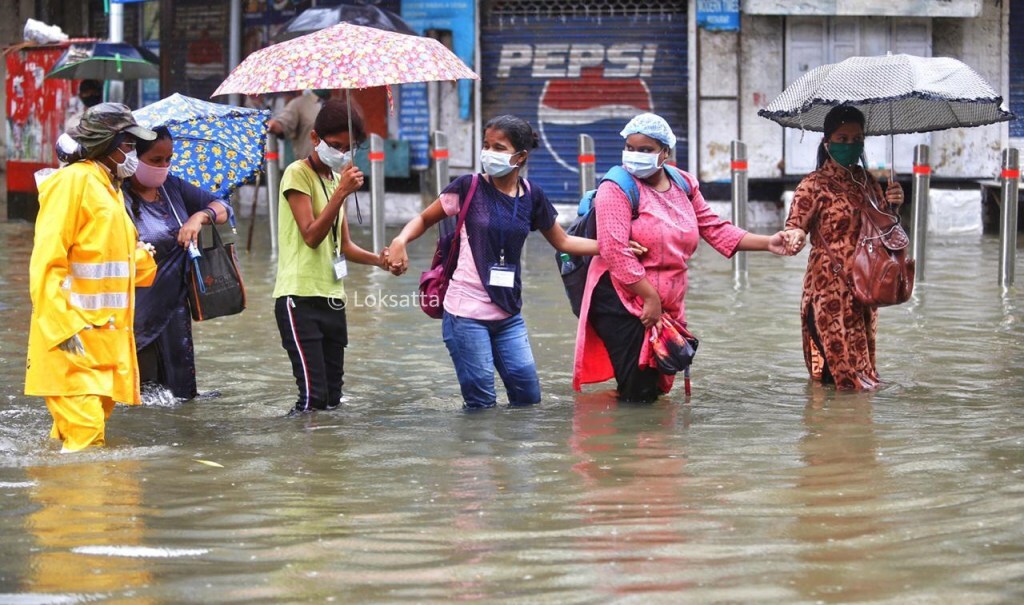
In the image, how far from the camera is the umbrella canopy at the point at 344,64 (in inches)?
291

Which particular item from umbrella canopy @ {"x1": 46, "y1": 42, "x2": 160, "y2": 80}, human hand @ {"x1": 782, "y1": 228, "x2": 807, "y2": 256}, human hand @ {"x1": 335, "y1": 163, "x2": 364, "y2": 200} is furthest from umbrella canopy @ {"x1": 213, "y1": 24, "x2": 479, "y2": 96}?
umbrella canopy @ {"x1": 46, "y1": 42, "x2": 160, "y2": 80}

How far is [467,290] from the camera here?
7.50 meters

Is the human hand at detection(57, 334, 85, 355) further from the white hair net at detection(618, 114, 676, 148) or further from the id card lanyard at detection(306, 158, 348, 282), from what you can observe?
the white hair net at detection(618, 114, 676, 148)

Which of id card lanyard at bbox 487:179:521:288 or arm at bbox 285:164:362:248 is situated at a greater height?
arm at bbox 285:164:362:248

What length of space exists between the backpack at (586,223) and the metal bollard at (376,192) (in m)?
6.57

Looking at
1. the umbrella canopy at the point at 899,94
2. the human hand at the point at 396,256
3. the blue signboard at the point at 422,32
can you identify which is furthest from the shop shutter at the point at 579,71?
the human hand at the point at 396,256

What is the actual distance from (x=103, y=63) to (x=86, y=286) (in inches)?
414

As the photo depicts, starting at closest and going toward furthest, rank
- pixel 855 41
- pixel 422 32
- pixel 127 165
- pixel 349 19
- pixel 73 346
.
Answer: pixel 73 346
pixel 127 165
pixel 349 19
pixel 855 41
pixel 422 32

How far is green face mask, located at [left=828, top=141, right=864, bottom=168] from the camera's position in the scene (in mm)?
8266

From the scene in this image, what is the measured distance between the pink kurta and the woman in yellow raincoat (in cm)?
219

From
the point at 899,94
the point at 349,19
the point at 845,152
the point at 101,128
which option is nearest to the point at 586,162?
the point at 349,19

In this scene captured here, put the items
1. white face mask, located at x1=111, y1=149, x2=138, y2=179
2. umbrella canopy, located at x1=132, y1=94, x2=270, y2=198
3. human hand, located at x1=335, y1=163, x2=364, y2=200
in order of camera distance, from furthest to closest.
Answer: umbrella canopy, located at x1=132, y1=94, x2=270, y2=198, human hand, located at x1=335, y1=163, x2=364, y2=200, white face mask, located at x1=111, y1=149, x2=138, y2=179

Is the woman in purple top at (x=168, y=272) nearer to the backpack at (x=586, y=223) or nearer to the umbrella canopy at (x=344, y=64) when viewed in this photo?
the umbrella canopy at (x=344, y=64)

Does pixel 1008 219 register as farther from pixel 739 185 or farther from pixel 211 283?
pixel 211 283
